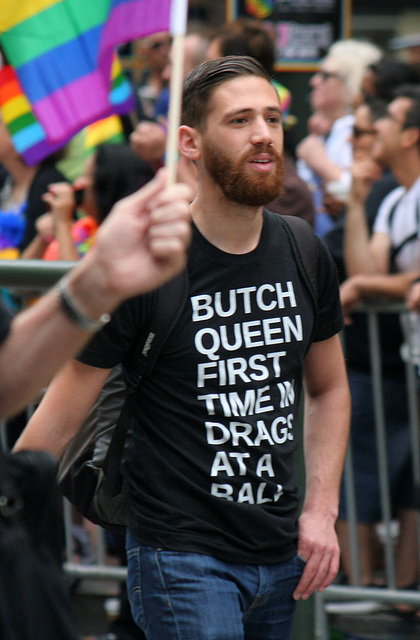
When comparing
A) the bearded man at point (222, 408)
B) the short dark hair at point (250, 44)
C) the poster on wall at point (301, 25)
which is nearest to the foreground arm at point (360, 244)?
the short dark hair at point (250, 44)

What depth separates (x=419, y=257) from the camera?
4664mm

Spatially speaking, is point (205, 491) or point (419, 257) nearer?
point (205, 491)

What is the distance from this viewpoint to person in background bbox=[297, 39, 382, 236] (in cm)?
655

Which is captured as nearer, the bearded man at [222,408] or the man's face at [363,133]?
the bearded man at [222,408]

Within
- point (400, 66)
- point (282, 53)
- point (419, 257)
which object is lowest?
point (419, 257)

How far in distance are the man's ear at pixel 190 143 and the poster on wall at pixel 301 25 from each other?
6.02 metres

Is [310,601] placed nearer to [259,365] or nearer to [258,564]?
[258,564]

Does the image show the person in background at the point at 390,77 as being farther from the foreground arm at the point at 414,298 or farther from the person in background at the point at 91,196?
the foreground arm at the point at 414,298

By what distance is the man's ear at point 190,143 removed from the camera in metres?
2.95

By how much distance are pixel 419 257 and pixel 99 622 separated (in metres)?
2.23

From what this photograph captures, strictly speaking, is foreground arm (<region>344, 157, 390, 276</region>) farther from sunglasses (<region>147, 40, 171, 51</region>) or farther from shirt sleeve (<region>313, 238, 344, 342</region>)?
sunglasses (<region>147, 40, 171, 51</region>)

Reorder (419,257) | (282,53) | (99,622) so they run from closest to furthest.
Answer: (419,257)
(99,622)
(282,53)

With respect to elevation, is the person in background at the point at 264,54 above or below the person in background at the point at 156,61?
below

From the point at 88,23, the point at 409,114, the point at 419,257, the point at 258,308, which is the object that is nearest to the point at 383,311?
the point at 419,257
